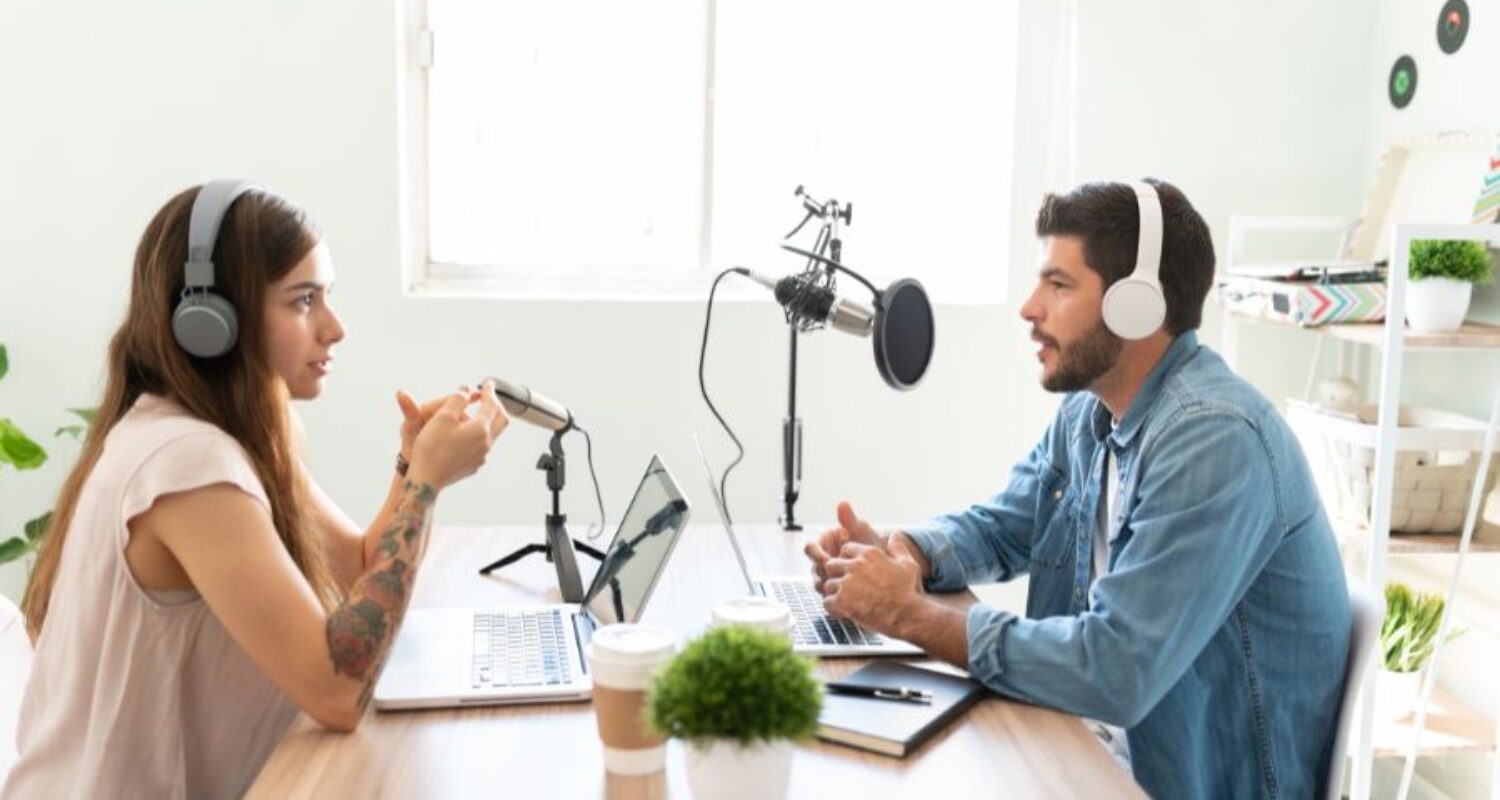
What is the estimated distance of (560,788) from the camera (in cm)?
128

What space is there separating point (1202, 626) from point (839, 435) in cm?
170

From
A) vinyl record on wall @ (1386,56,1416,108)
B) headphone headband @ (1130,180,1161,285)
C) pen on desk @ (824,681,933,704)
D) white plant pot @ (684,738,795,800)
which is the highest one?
vinyl record on wall @ (1386,56,1416,108)

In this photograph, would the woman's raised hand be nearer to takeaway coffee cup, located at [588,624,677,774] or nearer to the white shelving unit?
takeaway coffee cup, located at [588,624,677,774]

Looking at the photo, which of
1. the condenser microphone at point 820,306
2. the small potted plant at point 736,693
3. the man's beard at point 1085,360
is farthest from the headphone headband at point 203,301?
the man's beard at point 1085,360

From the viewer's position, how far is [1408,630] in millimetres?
2617

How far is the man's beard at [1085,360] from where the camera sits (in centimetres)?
175

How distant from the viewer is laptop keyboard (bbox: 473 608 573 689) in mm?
1544

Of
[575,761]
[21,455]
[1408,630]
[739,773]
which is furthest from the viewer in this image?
[21,455]

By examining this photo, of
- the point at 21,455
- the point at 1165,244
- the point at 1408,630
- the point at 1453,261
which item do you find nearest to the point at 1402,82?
the point at 1453,261

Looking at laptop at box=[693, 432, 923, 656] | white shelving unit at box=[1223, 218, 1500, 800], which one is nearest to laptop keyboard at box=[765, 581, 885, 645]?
laptop at box=[693, 432, 923, 656]

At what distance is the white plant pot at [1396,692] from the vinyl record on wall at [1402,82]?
3.88 feet

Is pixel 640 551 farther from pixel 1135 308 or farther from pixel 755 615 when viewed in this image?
pixel 1135 308

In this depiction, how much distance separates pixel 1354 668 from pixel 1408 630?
116 centimetres

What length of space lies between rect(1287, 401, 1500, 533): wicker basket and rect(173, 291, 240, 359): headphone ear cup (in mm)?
1895
